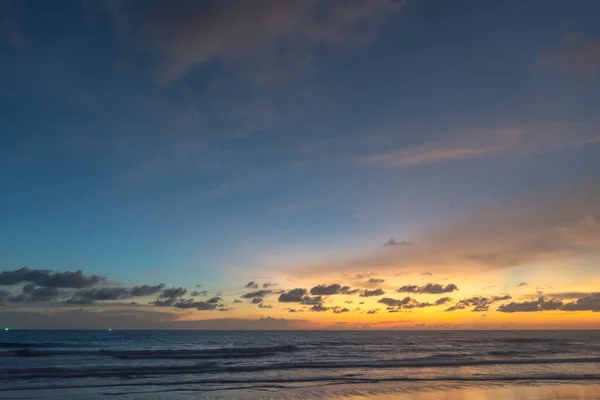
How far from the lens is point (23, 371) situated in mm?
33281

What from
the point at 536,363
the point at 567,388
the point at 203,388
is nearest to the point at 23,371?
the point at 203,388

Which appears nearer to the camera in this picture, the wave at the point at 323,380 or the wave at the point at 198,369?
the wave at the point at 323,380

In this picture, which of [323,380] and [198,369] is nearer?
[323,380]

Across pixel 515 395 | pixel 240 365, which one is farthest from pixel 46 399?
pixel 515 395

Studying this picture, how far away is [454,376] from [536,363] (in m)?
15.2

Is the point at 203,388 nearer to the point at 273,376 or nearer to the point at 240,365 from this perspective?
the point at 273,376

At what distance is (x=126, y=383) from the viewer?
87.5 feet

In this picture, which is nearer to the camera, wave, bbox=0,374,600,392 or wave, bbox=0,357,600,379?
wave, bbox=0,374,600,392

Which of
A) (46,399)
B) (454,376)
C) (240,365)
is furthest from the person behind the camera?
(240,365)

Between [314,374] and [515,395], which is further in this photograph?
[314,374]

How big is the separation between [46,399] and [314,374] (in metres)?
17.1

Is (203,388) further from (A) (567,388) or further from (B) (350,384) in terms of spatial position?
(A) (567,388)

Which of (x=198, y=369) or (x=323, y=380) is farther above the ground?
(x=323, y=380)

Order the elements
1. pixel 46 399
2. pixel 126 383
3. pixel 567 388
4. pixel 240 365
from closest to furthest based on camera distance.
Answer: pixel 46 399, pixel 567 388, pixel 126 383, pixel 240 365
